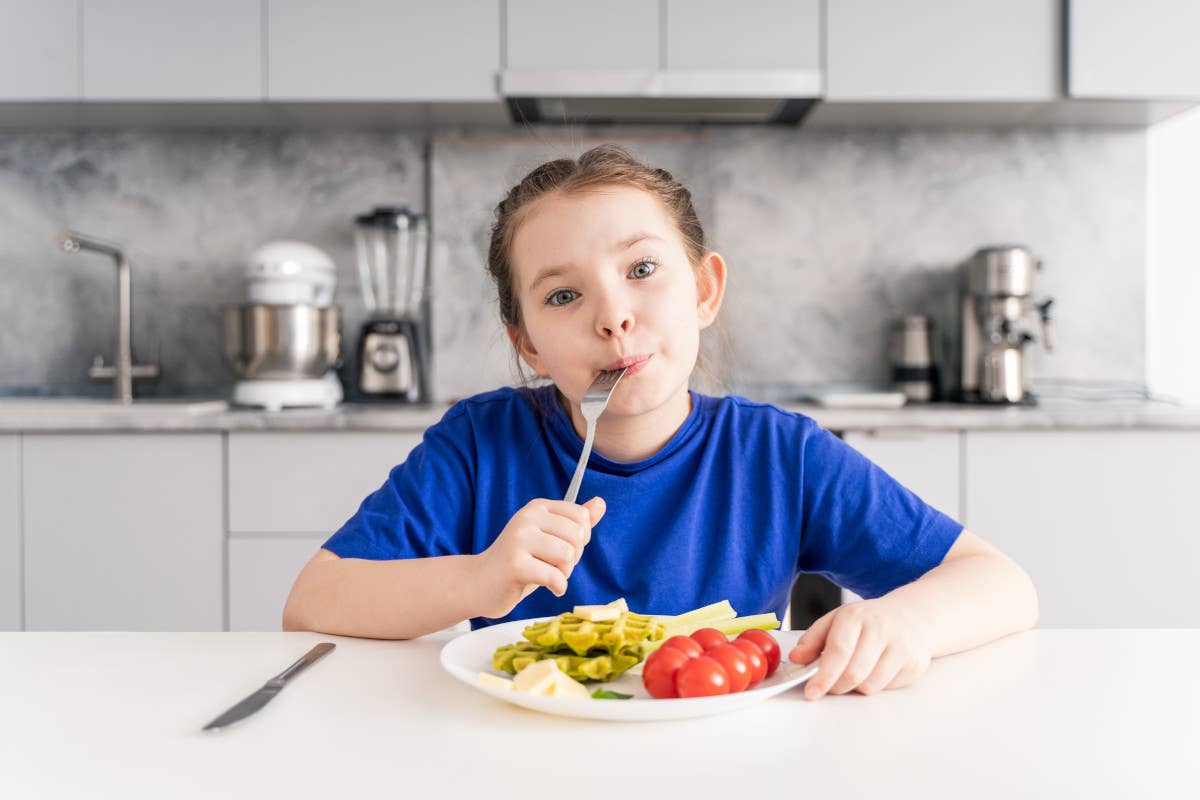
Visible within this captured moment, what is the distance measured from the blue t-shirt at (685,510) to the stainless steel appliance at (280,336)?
1.25 meters

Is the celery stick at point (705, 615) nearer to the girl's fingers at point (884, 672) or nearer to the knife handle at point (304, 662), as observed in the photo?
the girl's fingers at point (884, 672)

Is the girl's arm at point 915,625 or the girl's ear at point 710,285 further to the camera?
the girl's ear at point 710,285

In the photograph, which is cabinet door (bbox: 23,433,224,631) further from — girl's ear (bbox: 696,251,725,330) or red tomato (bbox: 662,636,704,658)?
red tomato (bbox: 662,636,704,658)

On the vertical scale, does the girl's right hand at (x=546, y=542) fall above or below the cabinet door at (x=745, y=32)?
below

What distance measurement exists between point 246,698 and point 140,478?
163cm

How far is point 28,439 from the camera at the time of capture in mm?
2096

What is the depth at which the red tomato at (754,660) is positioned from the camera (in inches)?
25.0

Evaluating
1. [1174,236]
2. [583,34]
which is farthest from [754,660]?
[1174,236]

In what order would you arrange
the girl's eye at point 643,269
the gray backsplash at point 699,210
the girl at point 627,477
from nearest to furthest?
the girl at point 627,477 < the girl's eye at point 643,269 < the gray backsplash at point 699,210

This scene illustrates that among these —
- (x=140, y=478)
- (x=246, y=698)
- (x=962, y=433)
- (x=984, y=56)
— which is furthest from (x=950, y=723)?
(x=984, y=56)

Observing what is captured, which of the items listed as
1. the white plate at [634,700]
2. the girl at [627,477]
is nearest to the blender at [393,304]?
the girl at [627,477]

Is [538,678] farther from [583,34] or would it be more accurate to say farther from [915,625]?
[583,34]

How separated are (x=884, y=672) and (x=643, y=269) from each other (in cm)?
47

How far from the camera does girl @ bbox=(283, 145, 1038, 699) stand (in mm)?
885
